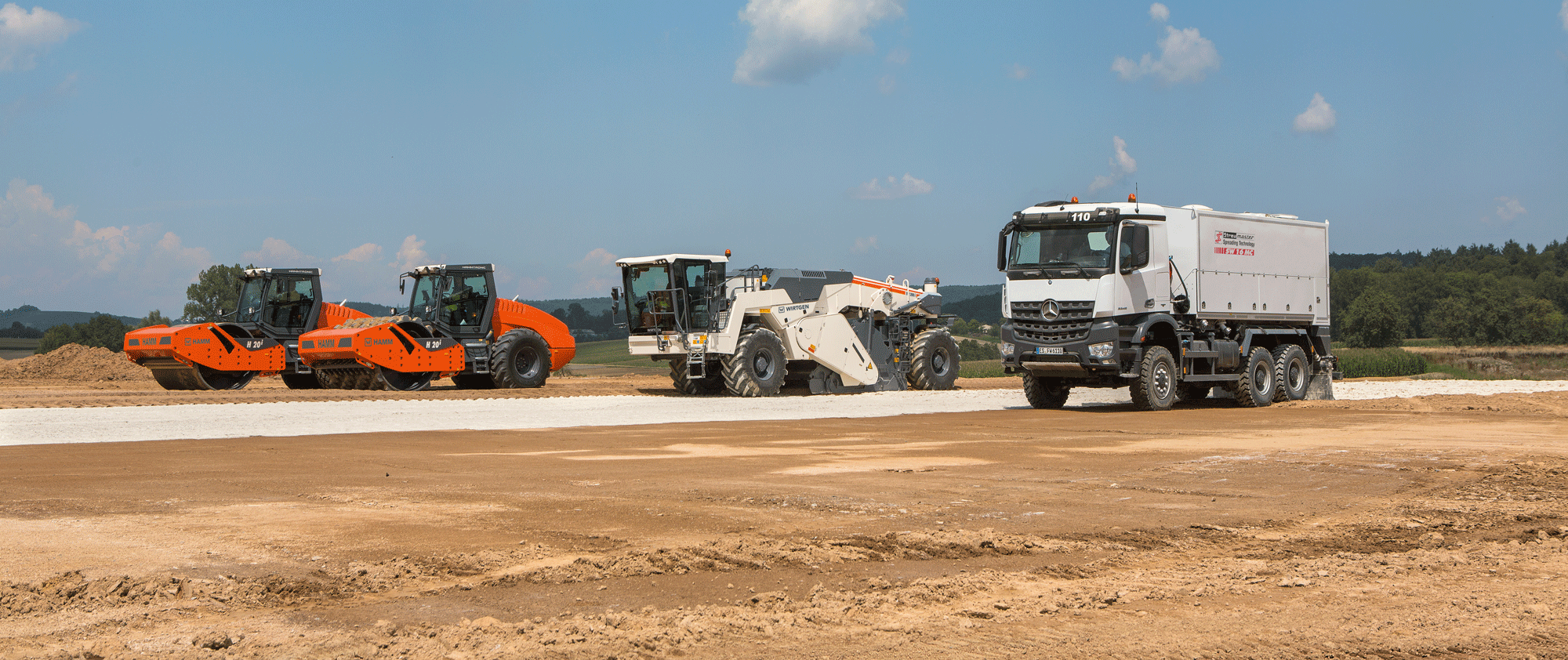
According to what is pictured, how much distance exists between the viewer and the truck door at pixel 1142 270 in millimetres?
18547

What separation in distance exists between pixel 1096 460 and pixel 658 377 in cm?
2377

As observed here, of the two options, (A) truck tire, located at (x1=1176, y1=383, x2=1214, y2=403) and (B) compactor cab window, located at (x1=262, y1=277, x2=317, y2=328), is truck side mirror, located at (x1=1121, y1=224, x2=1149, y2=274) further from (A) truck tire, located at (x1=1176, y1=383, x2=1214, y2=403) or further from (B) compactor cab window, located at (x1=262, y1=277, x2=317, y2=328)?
(B) compactor cab window, located at (x1=262, y1=277, x2=317, y2=328)

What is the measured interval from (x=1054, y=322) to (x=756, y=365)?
663cm

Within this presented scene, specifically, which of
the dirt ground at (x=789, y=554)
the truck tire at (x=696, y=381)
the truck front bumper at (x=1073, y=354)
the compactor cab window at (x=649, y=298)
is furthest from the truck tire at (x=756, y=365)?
the dirt ground at (x=789, y=554)

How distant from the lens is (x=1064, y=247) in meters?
18.9

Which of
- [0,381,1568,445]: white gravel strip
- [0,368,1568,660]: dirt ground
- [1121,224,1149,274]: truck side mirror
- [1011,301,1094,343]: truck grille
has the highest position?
[1121,224,1149,274]: truck side mirror

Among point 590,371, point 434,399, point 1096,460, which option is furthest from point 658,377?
point 1096,460

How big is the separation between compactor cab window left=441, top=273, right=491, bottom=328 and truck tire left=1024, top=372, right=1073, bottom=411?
11757 mm

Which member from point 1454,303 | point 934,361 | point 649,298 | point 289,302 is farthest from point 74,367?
point 1454,303

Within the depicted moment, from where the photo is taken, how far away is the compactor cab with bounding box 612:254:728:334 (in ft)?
77.4

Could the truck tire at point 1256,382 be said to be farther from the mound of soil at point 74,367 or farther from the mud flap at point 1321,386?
the mound of soil at point 74,367

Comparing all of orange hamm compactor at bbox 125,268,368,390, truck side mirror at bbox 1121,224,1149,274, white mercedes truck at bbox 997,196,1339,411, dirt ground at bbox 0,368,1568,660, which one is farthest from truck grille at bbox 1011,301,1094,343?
orange hamm compactor at bbox 125,268,368,390

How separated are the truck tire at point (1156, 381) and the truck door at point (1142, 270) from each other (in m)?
0.72

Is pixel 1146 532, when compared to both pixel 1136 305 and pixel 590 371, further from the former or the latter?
pixel 590 371
